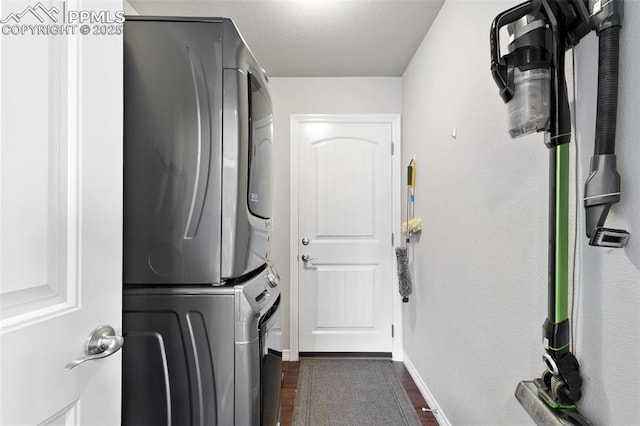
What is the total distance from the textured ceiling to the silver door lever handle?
76.6 inches

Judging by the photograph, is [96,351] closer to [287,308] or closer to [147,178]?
[147,178]

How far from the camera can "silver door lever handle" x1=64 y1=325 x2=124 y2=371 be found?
0.68 m

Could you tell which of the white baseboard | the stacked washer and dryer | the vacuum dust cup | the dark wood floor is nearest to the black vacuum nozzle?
the vacuum dust cup

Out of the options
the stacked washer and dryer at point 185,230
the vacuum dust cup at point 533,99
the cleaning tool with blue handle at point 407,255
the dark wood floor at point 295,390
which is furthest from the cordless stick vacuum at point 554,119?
the cleaning tool with blue handle at point 407,255

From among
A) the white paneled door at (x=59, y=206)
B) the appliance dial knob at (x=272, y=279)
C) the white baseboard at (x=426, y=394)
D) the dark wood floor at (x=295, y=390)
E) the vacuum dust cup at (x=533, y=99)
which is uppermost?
the vacuum dust cup at (x=533, y=99)

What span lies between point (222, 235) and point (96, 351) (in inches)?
20.5

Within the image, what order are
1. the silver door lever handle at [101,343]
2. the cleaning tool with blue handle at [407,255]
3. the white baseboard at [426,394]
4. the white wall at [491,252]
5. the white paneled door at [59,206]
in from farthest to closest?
the cleaning tool with blue handle at [407,255] < the white baseboard at [426,394] < the white wall at [491,252] < the silver door lever handle at [101,343] < the white paneled door at [59,206]

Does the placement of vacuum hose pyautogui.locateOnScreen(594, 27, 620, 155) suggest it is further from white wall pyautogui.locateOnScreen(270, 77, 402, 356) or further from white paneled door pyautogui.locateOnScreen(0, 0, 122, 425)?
white wall pyautogui.locateOnScreen(270, 77, 402, 356)

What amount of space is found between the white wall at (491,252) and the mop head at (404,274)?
105 millimetres

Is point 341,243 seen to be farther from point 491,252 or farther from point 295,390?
point 491,252

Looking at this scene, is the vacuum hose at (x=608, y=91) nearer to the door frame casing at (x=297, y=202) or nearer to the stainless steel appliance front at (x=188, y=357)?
the stainless steel appliance front at (x=188, y=357)

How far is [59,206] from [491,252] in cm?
145

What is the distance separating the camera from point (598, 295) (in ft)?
2.85

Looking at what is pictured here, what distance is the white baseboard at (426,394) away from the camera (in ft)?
6.59
